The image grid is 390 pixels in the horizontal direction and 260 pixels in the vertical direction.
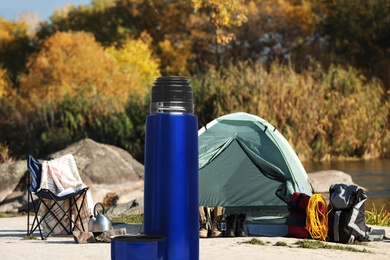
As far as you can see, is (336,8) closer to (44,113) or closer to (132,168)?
(44,113)

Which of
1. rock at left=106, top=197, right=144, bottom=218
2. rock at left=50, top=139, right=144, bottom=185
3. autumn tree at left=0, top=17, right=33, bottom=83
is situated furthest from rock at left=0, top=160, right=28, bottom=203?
autumn tree at left=0, top=17, right=33, bottom=83

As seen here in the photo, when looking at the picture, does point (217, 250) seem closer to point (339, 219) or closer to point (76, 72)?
point (339, 219)

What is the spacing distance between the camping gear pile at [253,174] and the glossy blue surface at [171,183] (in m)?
4.60

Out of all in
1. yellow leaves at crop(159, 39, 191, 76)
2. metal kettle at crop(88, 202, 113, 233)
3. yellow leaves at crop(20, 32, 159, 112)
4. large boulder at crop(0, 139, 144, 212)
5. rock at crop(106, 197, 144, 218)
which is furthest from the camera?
yellow leaves at crop(159, 39, 191, 76)

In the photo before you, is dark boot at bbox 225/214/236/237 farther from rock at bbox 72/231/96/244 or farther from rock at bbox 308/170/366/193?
rock at bbox 308/170/366/193

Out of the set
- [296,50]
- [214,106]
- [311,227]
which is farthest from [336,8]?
[311,227]

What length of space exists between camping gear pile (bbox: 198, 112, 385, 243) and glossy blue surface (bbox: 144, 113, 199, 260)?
460cm

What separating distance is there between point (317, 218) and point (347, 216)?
1.12ft

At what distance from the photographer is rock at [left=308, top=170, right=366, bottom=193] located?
17.2 meters

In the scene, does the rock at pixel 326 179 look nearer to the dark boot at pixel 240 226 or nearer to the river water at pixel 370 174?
the river water at pixel 370 174

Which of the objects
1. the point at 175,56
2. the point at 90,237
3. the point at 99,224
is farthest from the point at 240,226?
the point at 175,56

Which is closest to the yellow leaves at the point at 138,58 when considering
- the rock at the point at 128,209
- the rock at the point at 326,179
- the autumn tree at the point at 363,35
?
the autumn tree at the point at 363,35

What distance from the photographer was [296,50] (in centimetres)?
4778

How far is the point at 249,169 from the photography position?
13133 mm
